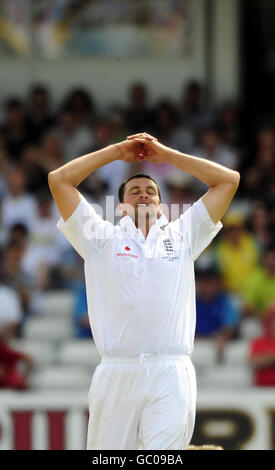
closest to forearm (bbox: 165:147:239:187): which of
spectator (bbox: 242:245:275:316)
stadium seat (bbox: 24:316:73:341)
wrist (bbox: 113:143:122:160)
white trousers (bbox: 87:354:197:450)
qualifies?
wrist (bbox: 113:143:122:160)

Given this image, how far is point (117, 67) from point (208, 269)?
3.85 meters

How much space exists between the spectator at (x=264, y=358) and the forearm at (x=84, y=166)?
13.1 feet

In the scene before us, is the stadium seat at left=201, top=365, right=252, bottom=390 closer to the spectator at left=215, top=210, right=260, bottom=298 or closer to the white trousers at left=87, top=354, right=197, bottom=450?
the spectator at left=215, top=210, right=260, bottom=298

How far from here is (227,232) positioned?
1065cm

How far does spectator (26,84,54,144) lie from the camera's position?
11945 millimetres

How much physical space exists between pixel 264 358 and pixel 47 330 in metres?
2.07

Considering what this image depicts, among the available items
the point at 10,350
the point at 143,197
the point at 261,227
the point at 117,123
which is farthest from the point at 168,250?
the point at 117,123

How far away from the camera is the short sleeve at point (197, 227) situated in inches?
225

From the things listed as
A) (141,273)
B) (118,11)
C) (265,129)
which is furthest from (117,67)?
(141,273)

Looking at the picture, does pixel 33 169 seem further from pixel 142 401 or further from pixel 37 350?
pixel 142 401

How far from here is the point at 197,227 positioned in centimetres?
573

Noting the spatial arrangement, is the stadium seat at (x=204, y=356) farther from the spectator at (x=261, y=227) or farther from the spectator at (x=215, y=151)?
the spectator at (x=215, y=151)

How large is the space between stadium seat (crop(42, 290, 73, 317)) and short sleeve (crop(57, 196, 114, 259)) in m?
4.75

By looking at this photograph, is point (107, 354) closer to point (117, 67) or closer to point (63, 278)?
point (63, 278)
